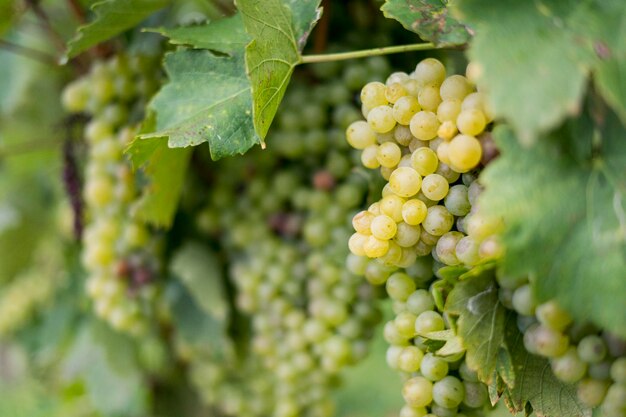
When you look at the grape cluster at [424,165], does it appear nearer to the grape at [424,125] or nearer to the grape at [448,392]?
the grape at [424,125]

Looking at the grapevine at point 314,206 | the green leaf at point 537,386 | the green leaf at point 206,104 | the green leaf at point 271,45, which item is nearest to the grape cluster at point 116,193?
the grapevine at point 314,206

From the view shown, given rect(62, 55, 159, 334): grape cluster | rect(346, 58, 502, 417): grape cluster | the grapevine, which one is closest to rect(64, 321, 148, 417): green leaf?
the grapevine

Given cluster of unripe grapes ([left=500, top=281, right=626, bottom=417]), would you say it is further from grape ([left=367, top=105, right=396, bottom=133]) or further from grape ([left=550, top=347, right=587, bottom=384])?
grape ([left=367, top=105, right=396, bottom=133])

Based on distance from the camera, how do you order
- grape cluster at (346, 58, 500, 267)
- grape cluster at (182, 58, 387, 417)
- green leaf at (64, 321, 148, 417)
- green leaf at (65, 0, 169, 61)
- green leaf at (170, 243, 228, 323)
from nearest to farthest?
grape cluster at (346, 58, 500, 267) → green leaf at (65, 0, 169, 61) → grape cluster at (182, 58, 387, 417) → green leaf at (170, 243, 228, 323) → green leaf at (64, 321, 148, 417)

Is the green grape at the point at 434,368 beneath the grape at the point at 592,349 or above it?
beneath

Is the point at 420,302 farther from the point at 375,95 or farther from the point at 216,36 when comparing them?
the point at 216,36

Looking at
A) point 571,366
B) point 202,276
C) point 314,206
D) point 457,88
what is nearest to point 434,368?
point 571,366
